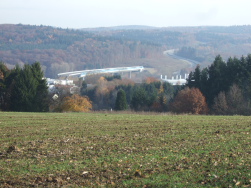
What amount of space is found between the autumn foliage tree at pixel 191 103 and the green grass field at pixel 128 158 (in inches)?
1316

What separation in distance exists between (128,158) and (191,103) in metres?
40.8

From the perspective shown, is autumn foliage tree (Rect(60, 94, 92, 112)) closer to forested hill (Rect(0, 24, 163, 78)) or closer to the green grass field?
the green grass field

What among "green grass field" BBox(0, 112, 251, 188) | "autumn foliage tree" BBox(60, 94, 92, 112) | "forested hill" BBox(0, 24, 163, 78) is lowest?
"autumn foliage tree" BBox(60, 94, 92, 112)

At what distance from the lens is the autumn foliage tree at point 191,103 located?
5194 cm

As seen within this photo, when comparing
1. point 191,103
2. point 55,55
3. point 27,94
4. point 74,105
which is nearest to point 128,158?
point 191,103

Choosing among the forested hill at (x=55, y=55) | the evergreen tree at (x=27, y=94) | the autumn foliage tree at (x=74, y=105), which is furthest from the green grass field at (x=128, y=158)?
the forested hill at (x=55, y=55)

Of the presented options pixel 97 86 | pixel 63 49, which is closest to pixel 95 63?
pixel 63 49

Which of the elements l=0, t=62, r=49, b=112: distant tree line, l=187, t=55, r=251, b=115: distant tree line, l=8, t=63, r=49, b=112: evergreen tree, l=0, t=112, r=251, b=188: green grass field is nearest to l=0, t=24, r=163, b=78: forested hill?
l=0, t=62, r=49, b=112: distant tree line

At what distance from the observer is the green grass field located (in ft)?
32.7

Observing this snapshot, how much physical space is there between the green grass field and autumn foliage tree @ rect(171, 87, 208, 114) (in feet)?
110

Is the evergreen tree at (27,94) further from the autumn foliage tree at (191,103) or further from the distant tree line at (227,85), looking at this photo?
the distant tree line at (227,85)

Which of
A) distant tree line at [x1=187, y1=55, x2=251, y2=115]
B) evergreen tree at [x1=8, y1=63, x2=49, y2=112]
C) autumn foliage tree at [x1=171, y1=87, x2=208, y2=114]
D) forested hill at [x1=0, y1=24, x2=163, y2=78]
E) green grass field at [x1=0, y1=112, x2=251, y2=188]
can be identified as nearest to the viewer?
green grass field at [x1=0, y1=112, x2=251, y2=188]

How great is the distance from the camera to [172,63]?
175375 mm

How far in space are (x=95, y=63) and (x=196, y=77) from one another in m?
126
